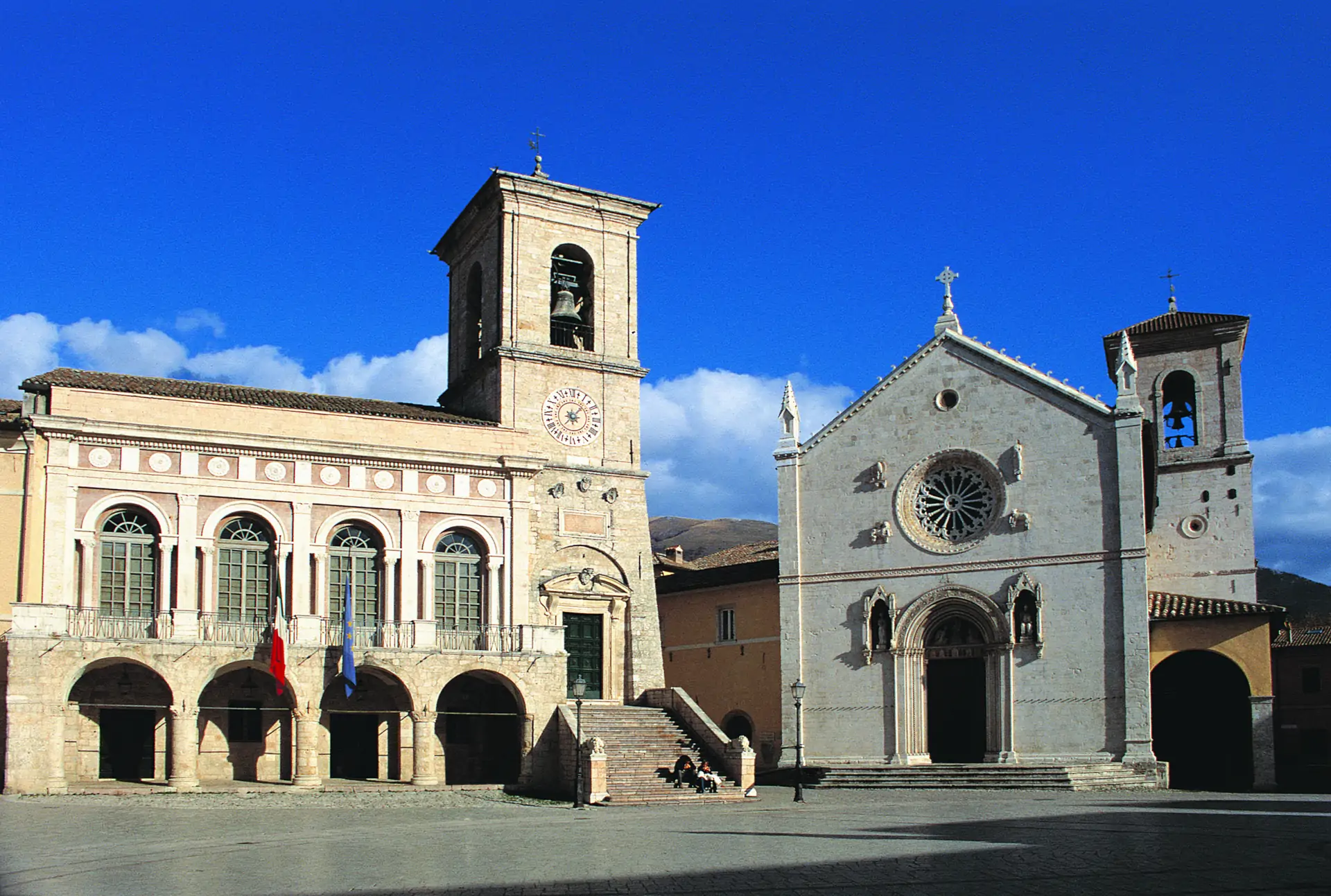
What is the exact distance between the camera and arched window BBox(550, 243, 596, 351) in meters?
37.0

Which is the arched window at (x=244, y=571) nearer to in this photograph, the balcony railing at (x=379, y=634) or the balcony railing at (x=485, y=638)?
the balcony railing at (x=379, y=634)

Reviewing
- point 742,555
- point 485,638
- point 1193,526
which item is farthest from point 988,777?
point 742,555

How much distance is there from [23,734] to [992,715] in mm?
21934

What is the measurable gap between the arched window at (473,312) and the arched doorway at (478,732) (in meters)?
9.69

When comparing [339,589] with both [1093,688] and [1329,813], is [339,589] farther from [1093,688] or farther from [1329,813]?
[1329,813]

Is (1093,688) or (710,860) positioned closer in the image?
(710,860)

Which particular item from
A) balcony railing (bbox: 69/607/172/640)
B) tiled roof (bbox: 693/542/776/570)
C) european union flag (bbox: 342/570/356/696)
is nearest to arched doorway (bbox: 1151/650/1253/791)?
tiled roof (bbox: 693/542/776/570)

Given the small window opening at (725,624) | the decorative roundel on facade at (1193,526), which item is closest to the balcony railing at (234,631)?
the small window opening at (725,624)

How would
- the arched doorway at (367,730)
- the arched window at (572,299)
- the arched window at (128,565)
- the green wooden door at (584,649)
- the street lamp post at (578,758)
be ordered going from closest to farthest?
the street lamp post at (578,758) < the arched window at (128,565) < the arched doorway at (367,730) < the green wooden door at (584,649) < the arched window at (572,299)

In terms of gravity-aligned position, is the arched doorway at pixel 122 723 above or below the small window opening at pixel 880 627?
below

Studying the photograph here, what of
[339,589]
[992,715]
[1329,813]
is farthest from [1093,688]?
[339,589]

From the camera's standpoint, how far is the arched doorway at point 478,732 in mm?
33406

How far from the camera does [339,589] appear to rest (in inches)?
1266

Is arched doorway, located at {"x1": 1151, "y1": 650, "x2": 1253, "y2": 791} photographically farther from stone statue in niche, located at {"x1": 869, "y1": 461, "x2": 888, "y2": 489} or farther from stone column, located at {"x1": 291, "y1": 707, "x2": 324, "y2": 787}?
stone column, located at {"x1": 291, "y1": 707, "x2": 324, "y2": 787}
